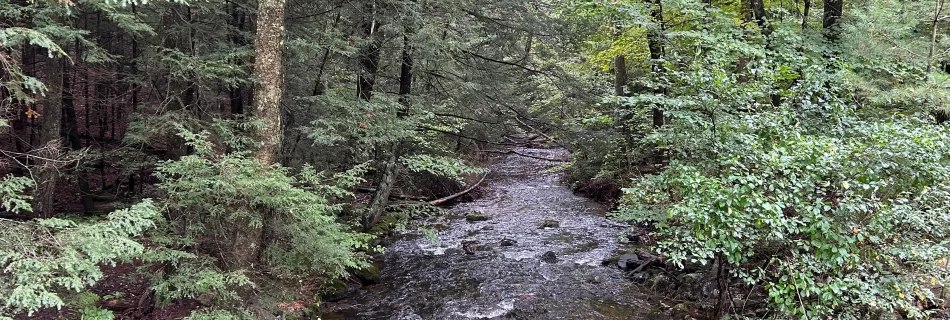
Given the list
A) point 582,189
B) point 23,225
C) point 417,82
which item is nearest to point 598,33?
point 417,82

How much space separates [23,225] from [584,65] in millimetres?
19921

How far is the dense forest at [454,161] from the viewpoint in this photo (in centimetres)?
513

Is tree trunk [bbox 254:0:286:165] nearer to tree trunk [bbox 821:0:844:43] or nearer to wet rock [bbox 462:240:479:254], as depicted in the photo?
wet rock [bbox 462:240:479:254]

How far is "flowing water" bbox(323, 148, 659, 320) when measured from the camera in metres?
8.46

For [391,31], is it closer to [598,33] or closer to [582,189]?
[598,33]

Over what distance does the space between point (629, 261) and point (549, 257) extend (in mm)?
1788

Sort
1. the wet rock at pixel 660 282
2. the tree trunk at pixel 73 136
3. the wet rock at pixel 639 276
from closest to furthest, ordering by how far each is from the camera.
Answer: the wet rock at pixel 660 282 < the wet rock at pixel 639 276 < the tree trunk at pixel 73 136

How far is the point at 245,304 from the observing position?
6.35 m

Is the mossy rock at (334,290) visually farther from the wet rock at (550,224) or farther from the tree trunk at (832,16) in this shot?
the tree trunk at (832,16)

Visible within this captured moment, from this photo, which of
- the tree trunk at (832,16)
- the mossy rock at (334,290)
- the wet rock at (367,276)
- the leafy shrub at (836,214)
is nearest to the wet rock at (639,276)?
the leafy shrub at (836,214)

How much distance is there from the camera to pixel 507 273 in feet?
33.7

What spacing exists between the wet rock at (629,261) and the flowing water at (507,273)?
0.68ft

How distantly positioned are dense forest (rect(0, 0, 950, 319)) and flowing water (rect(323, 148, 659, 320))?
1.24ft

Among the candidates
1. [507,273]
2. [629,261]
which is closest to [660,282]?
[629,261]
